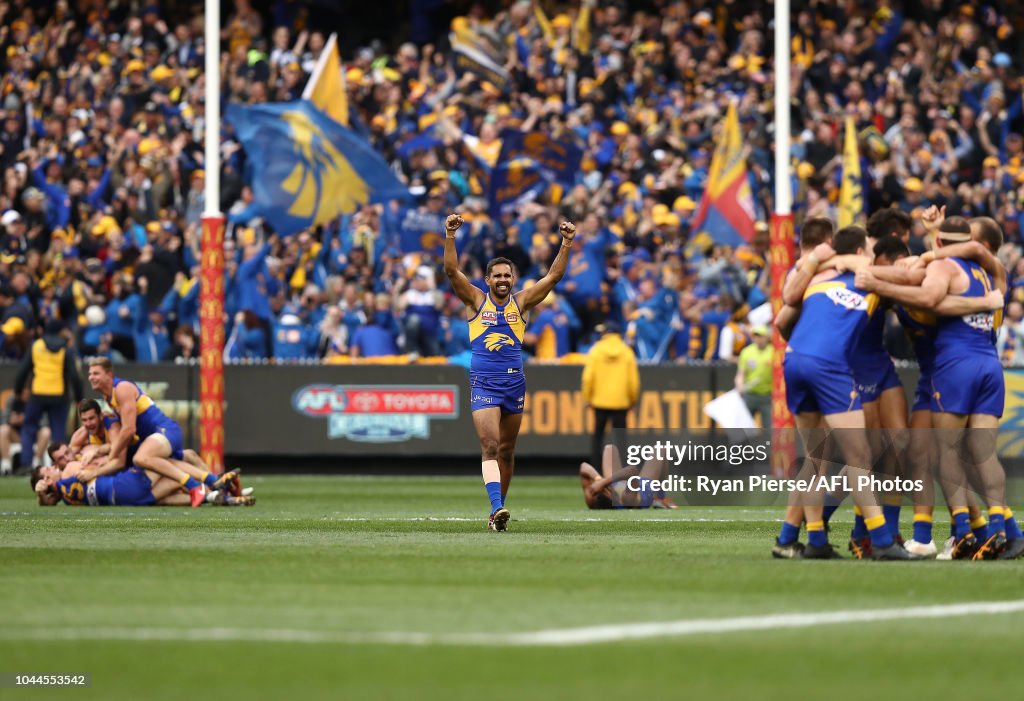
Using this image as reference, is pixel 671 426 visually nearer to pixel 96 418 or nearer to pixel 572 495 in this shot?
pixel 572 495

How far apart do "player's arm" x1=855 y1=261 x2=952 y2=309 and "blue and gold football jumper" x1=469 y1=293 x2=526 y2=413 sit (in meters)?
4.05

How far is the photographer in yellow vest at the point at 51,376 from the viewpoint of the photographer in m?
24.9

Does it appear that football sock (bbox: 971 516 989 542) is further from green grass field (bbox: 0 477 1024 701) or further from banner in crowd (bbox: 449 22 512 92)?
banner in crowd (bbox: 449 22 512 92)

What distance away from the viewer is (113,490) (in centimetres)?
1848

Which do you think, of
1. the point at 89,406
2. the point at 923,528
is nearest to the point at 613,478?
the point at 89,406

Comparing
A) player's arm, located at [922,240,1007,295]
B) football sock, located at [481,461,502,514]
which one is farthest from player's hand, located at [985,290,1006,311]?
football sock, located at [481,461,502,514]

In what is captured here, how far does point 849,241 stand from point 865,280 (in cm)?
41

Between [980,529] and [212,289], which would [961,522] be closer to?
[980,529]

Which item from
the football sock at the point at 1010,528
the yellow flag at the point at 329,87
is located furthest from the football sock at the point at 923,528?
the yellow flag at the point at 329,87

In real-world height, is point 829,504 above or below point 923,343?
below

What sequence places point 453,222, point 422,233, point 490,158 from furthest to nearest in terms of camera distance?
point 490,158, point 422,233, point 453,222

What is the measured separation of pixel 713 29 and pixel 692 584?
24209 mm

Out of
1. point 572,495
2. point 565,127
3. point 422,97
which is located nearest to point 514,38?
point 422,97

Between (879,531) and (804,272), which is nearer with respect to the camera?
(879,531)
